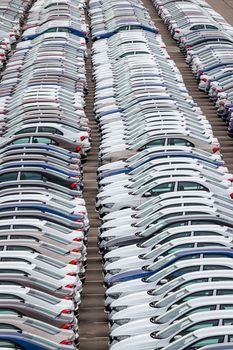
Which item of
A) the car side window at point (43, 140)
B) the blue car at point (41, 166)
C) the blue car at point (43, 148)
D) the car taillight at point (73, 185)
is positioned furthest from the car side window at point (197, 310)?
the car side window at point (43, 140)

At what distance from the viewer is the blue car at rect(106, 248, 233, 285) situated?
25641mm

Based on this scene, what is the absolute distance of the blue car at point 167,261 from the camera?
25.6 metres

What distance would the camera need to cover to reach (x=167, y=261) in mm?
25828

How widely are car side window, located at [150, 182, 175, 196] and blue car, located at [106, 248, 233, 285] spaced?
5475mm

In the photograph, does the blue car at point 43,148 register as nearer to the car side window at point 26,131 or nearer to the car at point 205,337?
the car side window at point 26,131

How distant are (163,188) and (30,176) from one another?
3.99m

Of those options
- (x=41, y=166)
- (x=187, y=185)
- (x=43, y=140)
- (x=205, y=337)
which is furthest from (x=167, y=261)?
(x=43, y=140)

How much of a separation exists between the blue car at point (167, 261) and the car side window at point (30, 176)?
6.83 m

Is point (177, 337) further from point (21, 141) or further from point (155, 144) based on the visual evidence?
point (21, 141)

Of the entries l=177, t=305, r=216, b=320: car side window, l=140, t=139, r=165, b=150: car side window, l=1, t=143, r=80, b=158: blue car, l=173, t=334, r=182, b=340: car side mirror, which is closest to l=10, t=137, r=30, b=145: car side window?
l=1, t=143, r=80, b=158: blue car

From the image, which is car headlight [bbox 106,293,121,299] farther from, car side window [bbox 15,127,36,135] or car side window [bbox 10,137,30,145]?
car side window [bbox 15,127,36,135]

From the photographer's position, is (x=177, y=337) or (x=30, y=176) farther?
(x=30, y=176)

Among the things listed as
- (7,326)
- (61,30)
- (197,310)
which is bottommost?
(197,310)

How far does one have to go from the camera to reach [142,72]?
4628 centimetres
